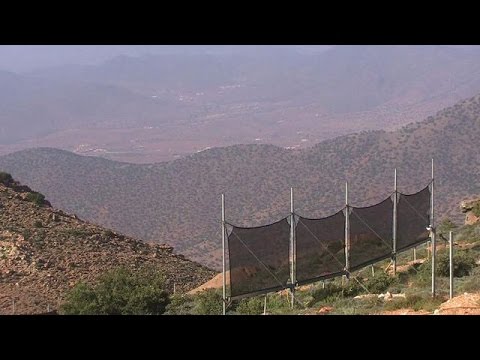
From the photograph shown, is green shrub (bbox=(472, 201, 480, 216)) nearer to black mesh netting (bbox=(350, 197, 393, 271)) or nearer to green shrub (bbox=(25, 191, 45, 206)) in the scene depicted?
black mesh netting (bbox=(350, 197, 393, 271))

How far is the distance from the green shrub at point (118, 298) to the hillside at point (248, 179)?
2747 centimetres

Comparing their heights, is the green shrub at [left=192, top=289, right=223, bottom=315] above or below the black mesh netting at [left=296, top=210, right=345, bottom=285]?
below

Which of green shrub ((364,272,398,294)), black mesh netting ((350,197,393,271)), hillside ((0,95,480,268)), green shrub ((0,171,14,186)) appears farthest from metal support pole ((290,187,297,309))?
hillside ((0,95,480,268))

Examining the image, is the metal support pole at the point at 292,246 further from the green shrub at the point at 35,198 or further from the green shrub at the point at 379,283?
the green shrub at the point at 35,198

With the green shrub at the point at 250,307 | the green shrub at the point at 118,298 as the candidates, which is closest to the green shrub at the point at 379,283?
the green shrub at the point at 250,307

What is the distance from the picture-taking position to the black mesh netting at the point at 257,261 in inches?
421

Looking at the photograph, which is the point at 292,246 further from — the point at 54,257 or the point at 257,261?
the point at 54,257

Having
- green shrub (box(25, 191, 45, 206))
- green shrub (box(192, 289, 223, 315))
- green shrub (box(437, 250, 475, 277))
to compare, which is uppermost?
green shrub (box(25, 191, 45, 206))

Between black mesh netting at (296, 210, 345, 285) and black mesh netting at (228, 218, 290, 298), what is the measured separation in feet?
1.13

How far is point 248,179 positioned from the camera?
61969 millimetres

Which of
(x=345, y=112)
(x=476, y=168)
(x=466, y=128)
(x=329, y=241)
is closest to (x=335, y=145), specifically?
(x=466, y=128)

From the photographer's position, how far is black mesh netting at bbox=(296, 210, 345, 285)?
37.8ft

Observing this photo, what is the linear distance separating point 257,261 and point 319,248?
5.34 ft
